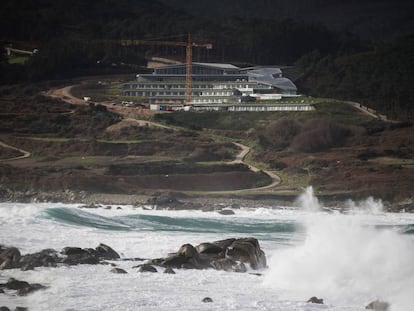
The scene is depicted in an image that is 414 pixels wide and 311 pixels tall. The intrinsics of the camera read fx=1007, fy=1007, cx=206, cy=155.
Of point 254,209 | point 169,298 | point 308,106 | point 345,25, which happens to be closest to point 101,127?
point 308,106

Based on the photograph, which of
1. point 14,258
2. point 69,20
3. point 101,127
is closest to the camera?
point 14,258

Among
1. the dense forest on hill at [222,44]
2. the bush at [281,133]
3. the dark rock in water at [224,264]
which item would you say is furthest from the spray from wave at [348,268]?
the dense forest on hill at [222,44]

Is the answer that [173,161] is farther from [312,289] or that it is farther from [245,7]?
[245,7]

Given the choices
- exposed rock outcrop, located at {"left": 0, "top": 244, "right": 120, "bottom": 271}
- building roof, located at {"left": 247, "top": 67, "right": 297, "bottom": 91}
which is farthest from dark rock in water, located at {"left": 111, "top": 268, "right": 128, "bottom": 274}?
building roof, located at {"left": 247, "top": 67, "right": 297, "bottom": 91}

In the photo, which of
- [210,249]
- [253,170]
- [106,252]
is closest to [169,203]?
[253,170]

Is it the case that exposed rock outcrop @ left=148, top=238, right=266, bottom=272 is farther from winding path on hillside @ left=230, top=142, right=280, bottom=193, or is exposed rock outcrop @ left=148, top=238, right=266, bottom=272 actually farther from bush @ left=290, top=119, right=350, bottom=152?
bush @ left=290, top=119, right=350, bottom=152

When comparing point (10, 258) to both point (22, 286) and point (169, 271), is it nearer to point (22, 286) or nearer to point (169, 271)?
point (22, 286)
